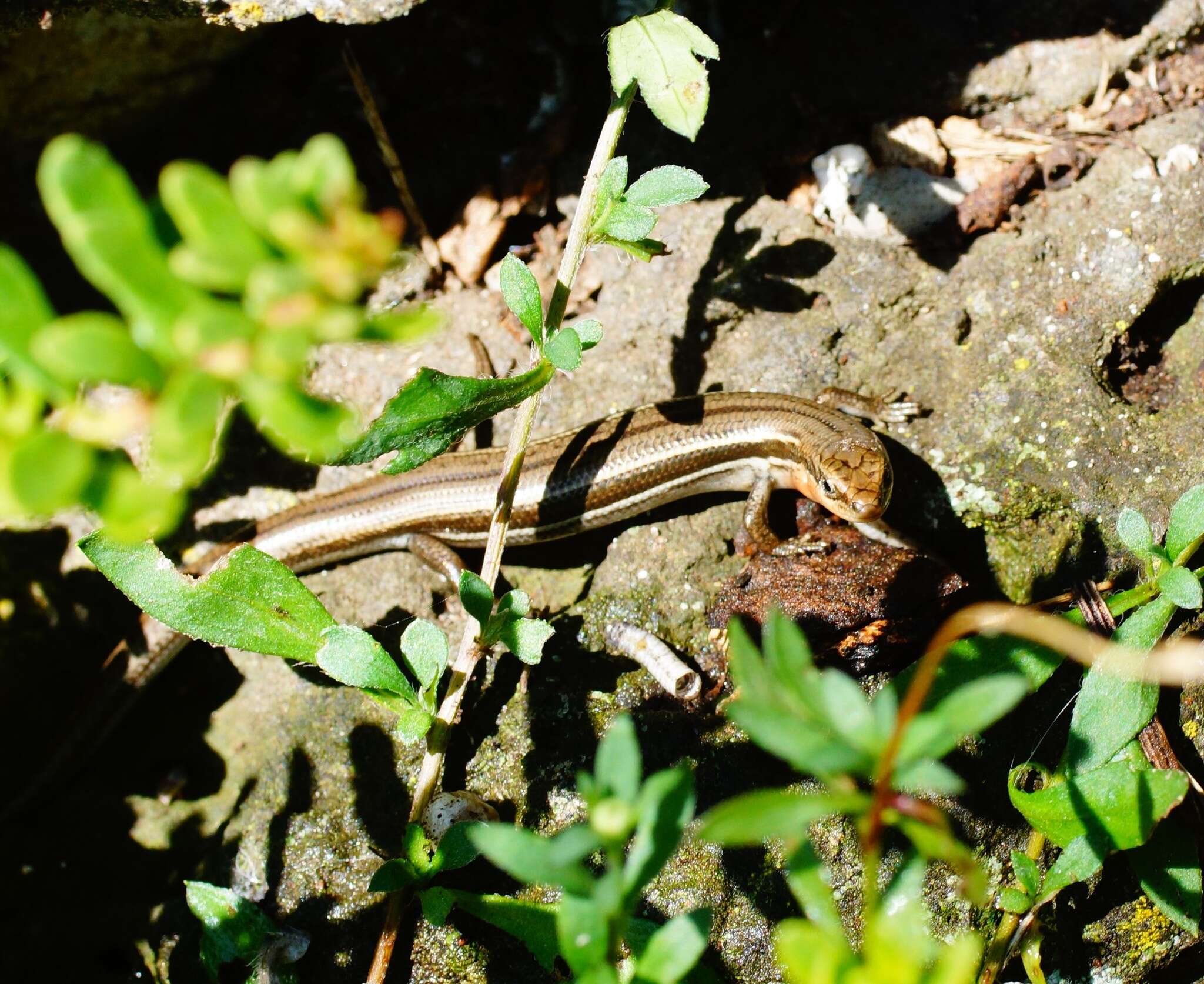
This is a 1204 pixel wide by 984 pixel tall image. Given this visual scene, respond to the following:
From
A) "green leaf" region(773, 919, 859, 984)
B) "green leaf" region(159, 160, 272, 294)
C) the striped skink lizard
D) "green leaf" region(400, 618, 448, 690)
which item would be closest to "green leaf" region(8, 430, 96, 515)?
"green leaf" region(159, 160, 272, 294)

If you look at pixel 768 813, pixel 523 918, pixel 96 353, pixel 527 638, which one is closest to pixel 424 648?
pixel 527 638

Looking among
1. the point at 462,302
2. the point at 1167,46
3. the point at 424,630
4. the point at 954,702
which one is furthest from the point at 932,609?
the point at 1167,46

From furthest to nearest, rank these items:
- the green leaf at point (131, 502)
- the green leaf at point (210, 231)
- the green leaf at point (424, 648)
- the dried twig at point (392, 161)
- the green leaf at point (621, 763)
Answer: the dried twig at point (392, 161) < the green leaf at point (424, 648) < the green leaf at point (621, 763) < the green leaf at point (131, 502) < the green leaf at point (210, 231)

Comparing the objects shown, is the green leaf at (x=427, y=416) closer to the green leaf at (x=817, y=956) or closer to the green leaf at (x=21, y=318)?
the green leaf at (x=21, y=318)

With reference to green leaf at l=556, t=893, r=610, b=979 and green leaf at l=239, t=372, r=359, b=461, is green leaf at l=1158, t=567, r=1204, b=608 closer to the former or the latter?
green leaf at l=556, t=893, r=610, b=979

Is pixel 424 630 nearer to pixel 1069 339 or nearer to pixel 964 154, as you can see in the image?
pixel 1069 339

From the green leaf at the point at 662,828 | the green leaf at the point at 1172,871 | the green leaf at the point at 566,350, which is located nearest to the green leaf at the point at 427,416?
the green leaf at the point at 566,350
